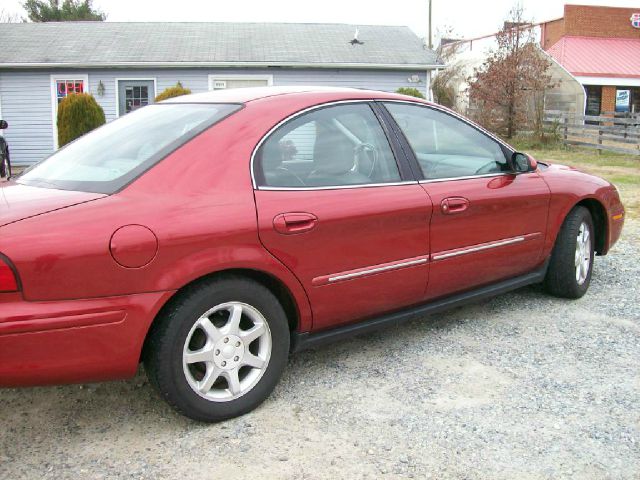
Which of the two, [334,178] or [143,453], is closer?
[143,453]

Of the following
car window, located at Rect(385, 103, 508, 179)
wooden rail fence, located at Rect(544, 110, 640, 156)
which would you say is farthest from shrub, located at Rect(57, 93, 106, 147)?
wooden rail fence, located at Rect(544, 110, 640, 156)

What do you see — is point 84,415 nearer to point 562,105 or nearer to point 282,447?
point 282,447

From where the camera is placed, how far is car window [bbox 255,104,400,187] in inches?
127

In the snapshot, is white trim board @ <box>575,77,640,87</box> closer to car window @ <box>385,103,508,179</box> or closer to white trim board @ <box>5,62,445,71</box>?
white trim board @ <box>5,62,445,71</box>

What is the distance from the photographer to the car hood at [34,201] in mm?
2641

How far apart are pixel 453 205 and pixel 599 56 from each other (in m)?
29.5

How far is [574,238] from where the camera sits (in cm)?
466

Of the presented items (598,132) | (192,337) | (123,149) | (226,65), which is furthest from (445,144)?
(598,132)

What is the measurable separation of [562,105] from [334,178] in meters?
24.1

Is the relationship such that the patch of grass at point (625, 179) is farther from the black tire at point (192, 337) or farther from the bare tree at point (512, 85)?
the black tire at point (192, 337)

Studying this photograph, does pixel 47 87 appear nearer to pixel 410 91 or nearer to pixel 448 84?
pixel 410 91

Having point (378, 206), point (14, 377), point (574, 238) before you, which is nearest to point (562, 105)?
point (574, 238)

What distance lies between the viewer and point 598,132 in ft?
61.9

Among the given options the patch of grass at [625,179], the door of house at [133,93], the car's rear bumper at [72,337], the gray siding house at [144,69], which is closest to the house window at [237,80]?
the gray siding house at [144,69]
